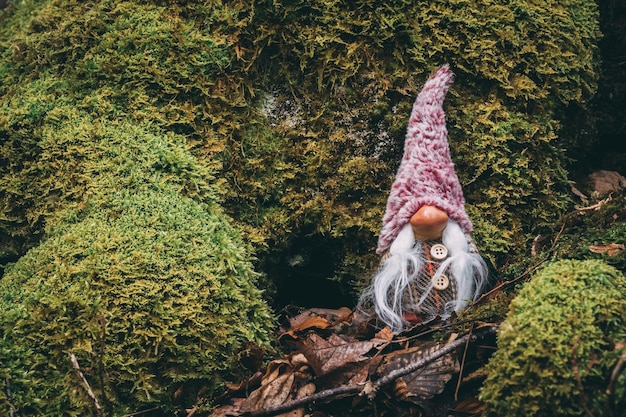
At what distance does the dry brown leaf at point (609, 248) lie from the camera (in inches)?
97.3

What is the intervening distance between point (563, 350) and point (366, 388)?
2.25 ft

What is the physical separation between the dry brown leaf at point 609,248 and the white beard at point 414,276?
1.53 feet

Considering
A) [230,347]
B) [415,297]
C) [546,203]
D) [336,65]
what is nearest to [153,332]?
[230,347]

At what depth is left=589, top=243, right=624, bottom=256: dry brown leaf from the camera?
97.3 inches

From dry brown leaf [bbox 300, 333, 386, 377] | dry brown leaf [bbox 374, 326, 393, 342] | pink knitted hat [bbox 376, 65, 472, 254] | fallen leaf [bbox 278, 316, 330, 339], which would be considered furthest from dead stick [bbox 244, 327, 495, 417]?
pink knitted hat [bbox 376, 65, 472, 254]

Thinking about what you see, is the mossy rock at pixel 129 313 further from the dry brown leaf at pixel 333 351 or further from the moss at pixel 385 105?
the moss at pixel 385 105

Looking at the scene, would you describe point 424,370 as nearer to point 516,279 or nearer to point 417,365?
point 417,365

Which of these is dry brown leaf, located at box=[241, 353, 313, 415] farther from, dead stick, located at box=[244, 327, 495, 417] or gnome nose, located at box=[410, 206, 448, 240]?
gnome nose, located at box=[410, 206, 448, 240]

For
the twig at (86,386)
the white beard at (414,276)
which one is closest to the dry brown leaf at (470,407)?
the white beard at (414,276)

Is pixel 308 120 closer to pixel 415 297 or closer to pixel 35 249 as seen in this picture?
pixel 415 297

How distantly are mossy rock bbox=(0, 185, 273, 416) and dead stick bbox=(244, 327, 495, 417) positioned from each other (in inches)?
11.5

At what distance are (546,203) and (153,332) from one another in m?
1.92

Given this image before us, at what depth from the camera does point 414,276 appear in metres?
2.80

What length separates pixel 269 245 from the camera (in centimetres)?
320
